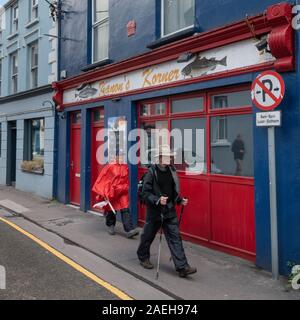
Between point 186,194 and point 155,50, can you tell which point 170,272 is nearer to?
point 186,194

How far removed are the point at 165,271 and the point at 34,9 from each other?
12915mm

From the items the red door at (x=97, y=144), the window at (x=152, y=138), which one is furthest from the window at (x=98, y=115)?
the window at (x=152, y=138)

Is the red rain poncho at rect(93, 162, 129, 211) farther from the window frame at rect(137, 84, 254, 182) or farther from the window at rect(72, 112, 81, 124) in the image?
the window at rect(72, 112, 81, 124)

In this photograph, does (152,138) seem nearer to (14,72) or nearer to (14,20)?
(14,72)

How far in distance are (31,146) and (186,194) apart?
960cm

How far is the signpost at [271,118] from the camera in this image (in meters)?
5.75

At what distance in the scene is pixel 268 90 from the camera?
5801 mm

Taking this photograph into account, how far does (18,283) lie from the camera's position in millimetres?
5590

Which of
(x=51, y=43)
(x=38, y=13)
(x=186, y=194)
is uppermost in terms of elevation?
(x=38, y=13)

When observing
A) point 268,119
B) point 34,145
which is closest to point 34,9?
point 34,145

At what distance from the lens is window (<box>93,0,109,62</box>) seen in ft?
36.9

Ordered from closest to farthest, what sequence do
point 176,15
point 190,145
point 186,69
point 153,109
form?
point 186,69 → point 190,145 → point 176,15 → point 153,109
